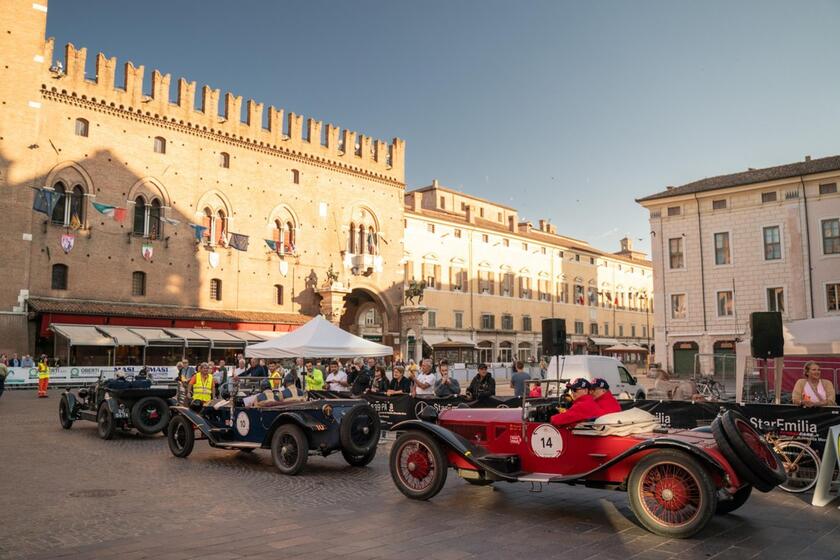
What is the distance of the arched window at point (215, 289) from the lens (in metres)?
36.7

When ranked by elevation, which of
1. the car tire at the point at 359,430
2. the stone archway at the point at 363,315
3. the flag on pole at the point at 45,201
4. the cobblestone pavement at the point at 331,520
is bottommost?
the cobblestone pavement at the point at 331,520

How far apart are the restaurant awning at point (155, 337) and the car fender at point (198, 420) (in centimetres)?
2096

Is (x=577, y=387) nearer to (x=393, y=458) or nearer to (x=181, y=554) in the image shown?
(x=393, y=458)

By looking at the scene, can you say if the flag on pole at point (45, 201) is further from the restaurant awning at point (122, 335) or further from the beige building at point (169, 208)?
the restaurant awning at point (122, 335)

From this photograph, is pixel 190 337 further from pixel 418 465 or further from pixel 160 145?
pixel 418 465

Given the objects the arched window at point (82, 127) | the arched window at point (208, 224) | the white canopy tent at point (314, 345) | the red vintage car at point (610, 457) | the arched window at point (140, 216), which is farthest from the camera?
the arched window at point (208, 224)

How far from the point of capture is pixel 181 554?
5.78 metres

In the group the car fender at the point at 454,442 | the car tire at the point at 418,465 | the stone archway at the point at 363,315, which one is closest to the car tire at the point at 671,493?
the car fender at the point at 454,442

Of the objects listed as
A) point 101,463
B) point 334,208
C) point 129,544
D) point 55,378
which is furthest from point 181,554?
point 334,208

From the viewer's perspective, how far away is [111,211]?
32625 millimetres

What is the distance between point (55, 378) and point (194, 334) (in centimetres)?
665

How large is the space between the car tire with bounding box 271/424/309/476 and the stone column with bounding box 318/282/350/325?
29.3 m

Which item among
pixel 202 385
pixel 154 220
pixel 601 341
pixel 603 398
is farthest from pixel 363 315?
pixel 603 398

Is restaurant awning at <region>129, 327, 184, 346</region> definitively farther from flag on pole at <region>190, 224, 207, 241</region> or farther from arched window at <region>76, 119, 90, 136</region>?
arched window at <region>76, 119, 90, 136</region>
